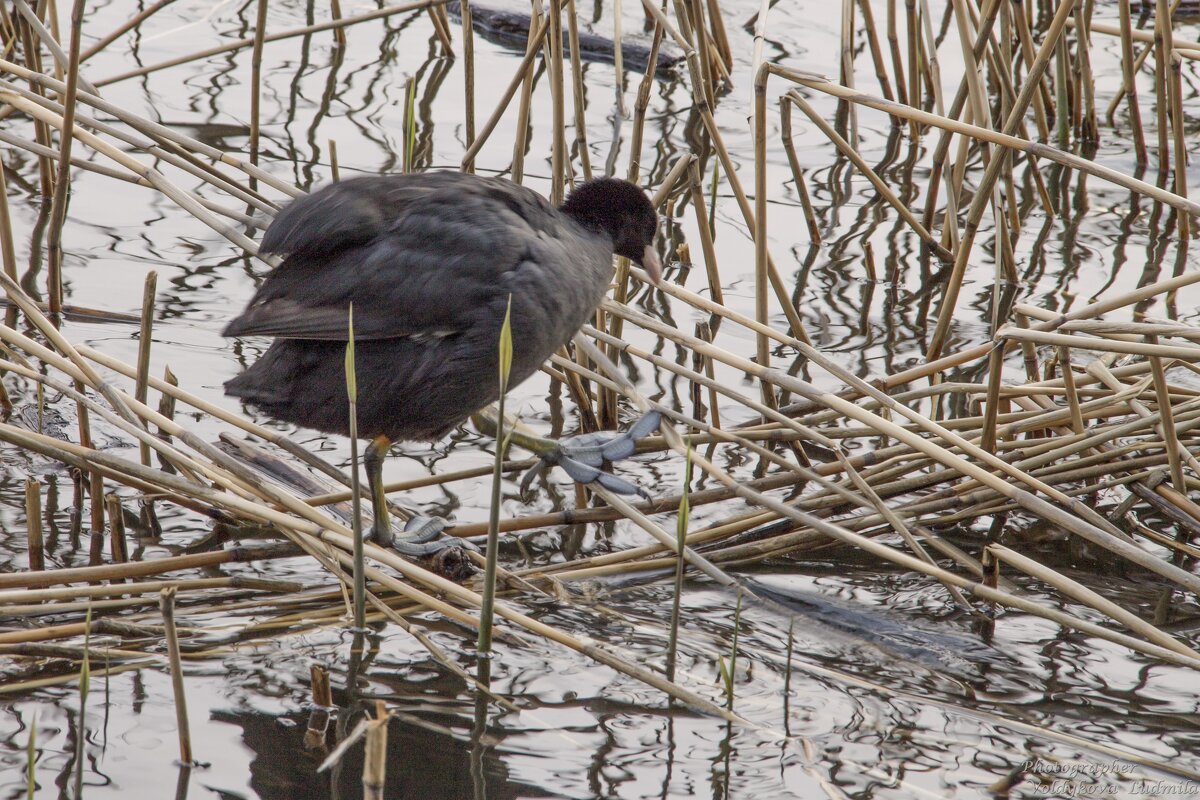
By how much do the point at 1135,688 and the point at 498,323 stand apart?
53.7 inches

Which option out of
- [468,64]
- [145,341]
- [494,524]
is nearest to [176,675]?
[494,524]

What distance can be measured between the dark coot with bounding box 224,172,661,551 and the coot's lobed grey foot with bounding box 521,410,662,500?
28 cm

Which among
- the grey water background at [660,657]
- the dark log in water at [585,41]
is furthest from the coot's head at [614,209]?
the dark log in water at [585,41]

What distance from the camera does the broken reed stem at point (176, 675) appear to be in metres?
1.75

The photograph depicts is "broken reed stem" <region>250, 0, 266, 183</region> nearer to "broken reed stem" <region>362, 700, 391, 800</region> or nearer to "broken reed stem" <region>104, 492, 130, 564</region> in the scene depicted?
"broken reed stem" <region>104, 492, 130, 564</region>

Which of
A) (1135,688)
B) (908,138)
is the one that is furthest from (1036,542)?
(908,138)

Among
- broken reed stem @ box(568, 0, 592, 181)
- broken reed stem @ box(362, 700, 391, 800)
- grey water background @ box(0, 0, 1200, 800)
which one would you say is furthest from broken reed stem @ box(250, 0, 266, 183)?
broken reed stem @ box(362, 700, 391, 800)

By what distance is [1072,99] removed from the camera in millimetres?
5102

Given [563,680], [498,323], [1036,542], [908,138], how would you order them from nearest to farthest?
[563,680]
[498,323]
[1036,542]
[908,138]

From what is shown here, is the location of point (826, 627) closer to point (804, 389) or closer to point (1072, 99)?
point (804, 389)

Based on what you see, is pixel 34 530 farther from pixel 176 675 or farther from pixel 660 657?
pixel 660 657

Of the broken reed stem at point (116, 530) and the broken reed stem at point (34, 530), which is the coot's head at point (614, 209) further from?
the broken reed stem at point (34, 530)

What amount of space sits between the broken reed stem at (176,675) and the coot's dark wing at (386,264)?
77 cm

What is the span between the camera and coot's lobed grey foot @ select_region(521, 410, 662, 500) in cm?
→ 272
